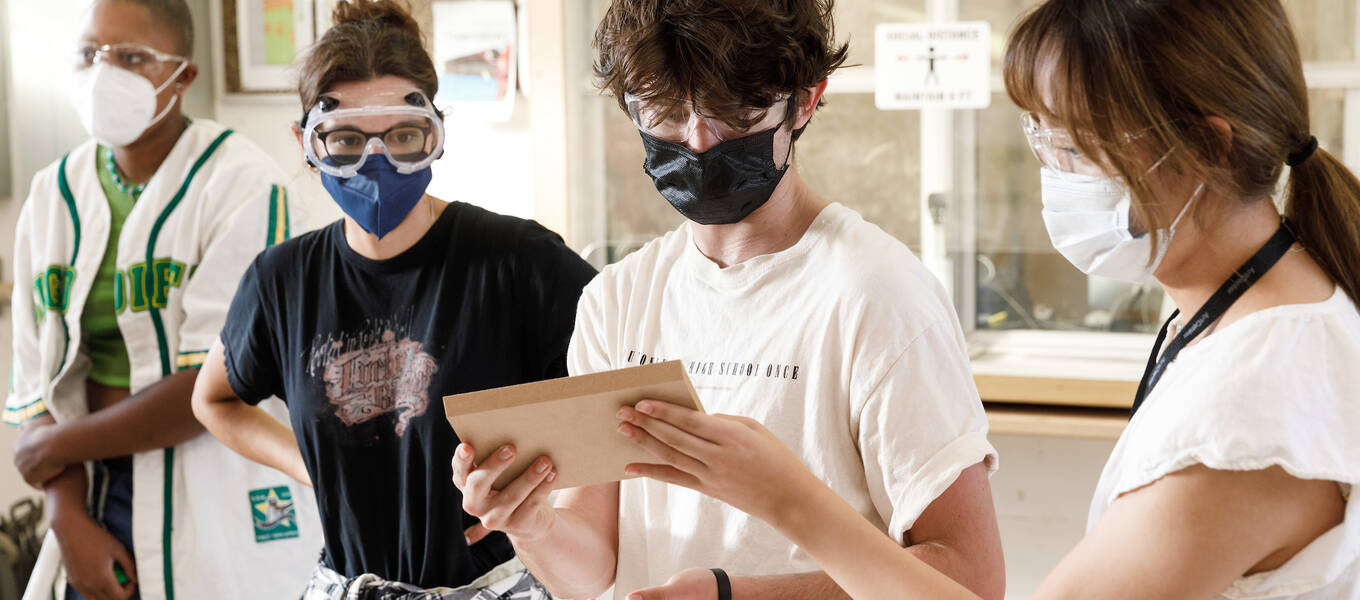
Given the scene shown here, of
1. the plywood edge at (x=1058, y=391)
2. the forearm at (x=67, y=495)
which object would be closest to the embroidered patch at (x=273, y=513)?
the forearm at (x=67, y=495)

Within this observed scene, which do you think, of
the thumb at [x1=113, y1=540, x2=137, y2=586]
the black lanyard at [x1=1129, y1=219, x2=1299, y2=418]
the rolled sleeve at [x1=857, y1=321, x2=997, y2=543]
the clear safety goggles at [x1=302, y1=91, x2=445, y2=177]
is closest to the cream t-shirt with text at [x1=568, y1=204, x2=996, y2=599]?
the rolled sleeve at [x1=857, y1=321, x2=997, y2=543]

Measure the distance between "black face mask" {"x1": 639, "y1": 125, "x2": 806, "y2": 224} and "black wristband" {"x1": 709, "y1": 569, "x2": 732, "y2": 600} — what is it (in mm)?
368

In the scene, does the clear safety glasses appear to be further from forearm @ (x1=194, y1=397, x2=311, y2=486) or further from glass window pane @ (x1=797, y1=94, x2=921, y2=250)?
glass window pane @ (x1=797, y1=94, x2=921, y2=250)

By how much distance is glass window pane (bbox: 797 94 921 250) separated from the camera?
116 inches

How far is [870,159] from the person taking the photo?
2977 millimetres

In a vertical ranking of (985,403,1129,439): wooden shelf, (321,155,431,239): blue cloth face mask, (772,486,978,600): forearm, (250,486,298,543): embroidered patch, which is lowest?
(250,486,298,543): embroidered patch

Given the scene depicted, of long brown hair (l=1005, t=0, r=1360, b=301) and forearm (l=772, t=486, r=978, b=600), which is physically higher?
long brown hair (l=1005, t=0, r=1360, b=301)

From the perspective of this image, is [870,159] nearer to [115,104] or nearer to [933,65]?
[933,65]

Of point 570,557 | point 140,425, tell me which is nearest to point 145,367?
point 140,425

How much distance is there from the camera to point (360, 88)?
1.60 metres

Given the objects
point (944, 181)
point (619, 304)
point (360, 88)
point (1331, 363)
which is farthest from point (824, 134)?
point (1331, 363)

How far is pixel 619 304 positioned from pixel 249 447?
88cm

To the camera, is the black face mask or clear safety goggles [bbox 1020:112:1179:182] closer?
clear safety goggles [bbox 1020:112:1179:182]

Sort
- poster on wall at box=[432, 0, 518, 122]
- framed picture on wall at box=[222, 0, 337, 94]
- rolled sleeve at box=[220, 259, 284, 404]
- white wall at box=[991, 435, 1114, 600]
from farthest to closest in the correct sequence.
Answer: framed picture on wall at box=[222, 0, 337, 94]
poster on wall at box=[432, 0, 518, 122]
white wall at box=[991, 435, 1114, 600]
rolled sleeve at box=[220, 259, 284, 404]
